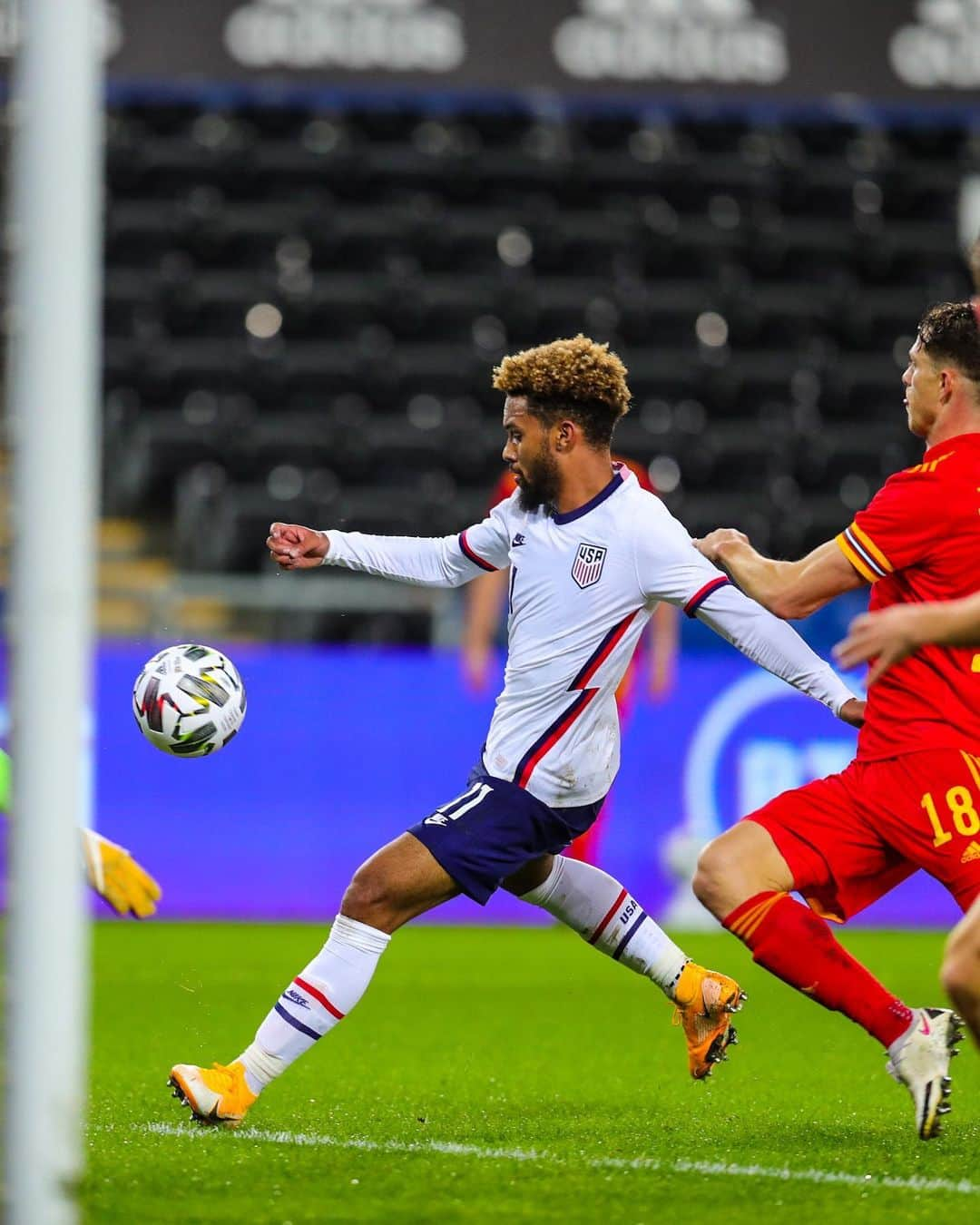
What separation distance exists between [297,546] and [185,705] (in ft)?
1.73

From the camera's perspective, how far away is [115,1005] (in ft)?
22.8

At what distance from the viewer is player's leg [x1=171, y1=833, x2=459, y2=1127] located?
4.45 metres

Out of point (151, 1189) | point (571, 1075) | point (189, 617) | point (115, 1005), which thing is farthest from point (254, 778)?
point (151, 1189)

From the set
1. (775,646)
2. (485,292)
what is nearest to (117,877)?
(775,646)

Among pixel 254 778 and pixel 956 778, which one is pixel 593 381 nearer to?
pixel 956 778

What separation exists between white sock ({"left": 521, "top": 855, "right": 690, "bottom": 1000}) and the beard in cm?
100

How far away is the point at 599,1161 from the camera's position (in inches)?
159

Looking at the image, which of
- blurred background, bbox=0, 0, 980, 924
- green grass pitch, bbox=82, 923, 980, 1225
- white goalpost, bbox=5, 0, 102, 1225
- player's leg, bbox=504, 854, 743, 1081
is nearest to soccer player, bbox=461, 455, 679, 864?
blurred background, bbox=0, 0, 980, 924

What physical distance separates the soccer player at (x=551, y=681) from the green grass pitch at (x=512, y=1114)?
270 millimetres

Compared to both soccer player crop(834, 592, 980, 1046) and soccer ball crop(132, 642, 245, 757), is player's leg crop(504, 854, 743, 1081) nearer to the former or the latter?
soccer ball crop(132, 642, 245, 757)

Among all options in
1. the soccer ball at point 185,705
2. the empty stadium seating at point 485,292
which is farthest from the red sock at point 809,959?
the empty stadium seating at point 485,292

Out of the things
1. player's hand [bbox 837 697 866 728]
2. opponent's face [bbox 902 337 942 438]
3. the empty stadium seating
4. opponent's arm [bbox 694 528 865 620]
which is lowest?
player's hand [bbox 837 697 866 728]

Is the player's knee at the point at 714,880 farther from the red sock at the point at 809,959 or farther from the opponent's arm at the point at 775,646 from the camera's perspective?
the opponent's arm at the point at 775,646

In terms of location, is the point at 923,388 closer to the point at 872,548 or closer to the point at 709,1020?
the point at 872,548
